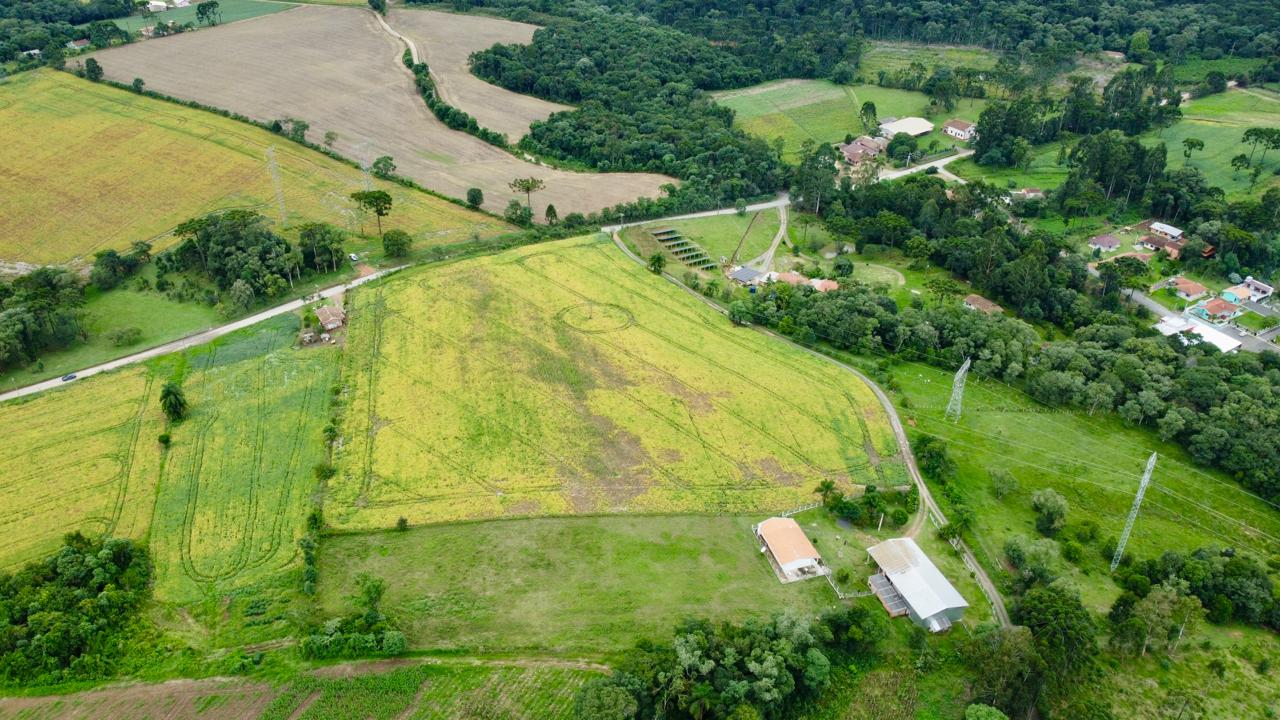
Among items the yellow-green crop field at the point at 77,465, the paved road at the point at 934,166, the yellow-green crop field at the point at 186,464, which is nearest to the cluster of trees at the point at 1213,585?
the yellow-green crop field at the point at 186,464

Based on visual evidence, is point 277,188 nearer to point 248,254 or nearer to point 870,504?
point 248,254

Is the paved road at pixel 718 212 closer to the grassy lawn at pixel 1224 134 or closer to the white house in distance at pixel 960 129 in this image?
the white house in distance at pixel 960 129

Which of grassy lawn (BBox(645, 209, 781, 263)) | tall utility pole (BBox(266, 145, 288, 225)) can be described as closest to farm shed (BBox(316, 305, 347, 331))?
tall utility pole (BBox(266, 145, 288, 225))

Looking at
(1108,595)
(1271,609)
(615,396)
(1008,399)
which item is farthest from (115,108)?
(1271,609)

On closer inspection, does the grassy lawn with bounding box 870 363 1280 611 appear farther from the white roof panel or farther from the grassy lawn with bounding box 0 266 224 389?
the grassy lawn with bounding box 0 266 224 389

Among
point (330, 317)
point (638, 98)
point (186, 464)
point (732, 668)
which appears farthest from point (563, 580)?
point (638, 98)
